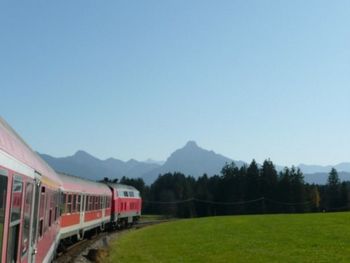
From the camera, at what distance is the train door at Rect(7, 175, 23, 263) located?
6113mm

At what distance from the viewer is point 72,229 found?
25656 mm

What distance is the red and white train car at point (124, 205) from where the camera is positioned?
4444 cm

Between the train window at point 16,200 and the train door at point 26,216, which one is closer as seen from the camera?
the train window at point 16,200

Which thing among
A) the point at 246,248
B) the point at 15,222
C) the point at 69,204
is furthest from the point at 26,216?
the point at 246,248

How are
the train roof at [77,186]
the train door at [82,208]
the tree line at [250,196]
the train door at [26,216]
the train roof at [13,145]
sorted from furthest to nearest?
1. the tree line at [250,196]
2. the train door at [82,208]
3. the train roof at [77,186]
4. the train door at [26,216]
5. the train roof at [13,145]

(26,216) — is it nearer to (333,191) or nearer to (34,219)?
(34,219)

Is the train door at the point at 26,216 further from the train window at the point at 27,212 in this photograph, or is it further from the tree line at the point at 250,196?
the tree line at the point at 250,196

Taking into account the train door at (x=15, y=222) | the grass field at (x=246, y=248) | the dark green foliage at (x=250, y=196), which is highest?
the dark green foliage at (x=250, y=196)

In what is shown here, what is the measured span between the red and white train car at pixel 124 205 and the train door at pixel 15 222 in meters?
36.6

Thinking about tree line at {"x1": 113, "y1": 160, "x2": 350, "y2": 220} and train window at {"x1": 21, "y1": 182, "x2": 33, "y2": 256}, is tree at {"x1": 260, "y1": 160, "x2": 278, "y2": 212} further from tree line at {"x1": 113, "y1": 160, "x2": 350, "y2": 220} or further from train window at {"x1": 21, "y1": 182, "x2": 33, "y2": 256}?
train window at {"x1": 21, "y1": 182, "x2": 33, "y2": 256}

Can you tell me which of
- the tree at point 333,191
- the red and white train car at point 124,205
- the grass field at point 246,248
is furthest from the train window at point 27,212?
the tree at point 333,191

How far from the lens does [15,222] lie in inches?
255

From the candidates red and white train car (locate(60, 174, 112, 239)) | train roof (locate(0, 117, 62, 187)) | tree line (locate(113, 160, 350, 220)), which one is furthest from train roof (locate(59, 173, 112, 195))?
tree line (locate(113, 160, 350, 220))

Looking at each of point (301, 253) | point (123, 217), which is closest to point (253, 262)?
point (301, 253)
